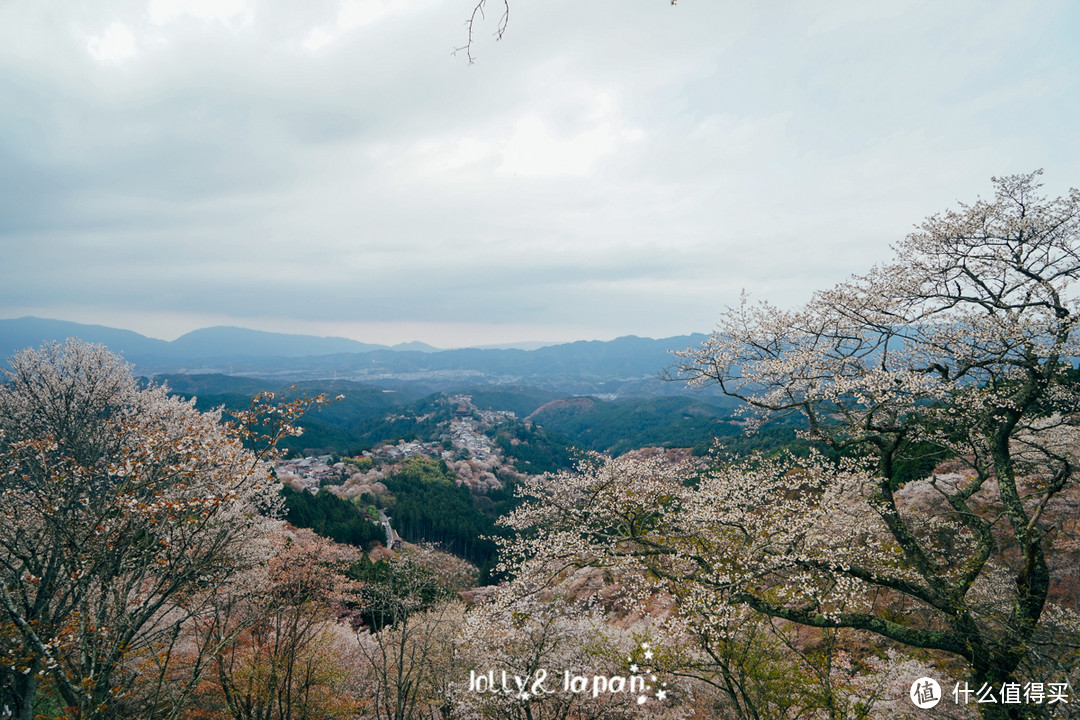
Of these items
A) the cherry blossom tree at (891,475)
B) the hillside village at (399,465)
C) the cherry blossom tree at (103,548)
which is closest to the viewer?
the cherry blossom tree at (103,548)

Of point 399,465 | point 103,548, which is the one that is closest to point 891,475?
point 103,548

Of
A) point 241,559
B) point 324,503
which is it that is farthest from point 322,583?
point 324,503

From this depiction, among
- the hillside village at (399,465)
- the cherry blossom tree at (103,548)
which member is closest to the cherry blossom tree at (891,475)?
the cherry blossom tree at (103,548)

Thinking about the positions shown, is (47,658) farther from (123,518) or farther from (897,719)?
(897,719)

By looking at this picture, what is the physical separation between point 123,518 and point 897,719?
1493 cm

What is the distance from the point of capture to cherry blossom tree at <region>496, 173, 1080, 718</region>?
775 centimetres

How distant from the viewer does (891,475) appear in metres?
9.22

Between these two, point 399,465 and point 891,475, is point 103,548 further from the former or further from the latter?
point 399,465

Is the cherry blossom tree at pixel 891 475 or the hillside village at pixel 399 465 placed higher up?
the cherry blossom tree at pixel 891 475

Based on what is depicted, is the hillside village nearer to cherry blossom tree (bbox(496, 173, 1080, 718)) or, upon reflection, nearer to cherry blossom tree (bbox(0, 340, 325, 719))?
cherry blossom tree (bbox(0, 340, 325, 719))

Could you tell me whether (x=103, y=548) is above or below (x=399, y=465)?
above

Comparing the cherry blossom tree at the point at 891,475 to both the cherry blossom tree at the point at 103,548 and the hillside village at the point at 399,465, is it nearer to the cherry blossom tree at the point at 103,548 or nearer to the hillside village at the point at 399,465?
the cherry blossom tree at the point at 103,548

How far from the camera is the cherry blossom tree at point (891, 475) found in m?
7.75

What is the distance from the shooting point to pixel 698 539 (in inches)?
363
